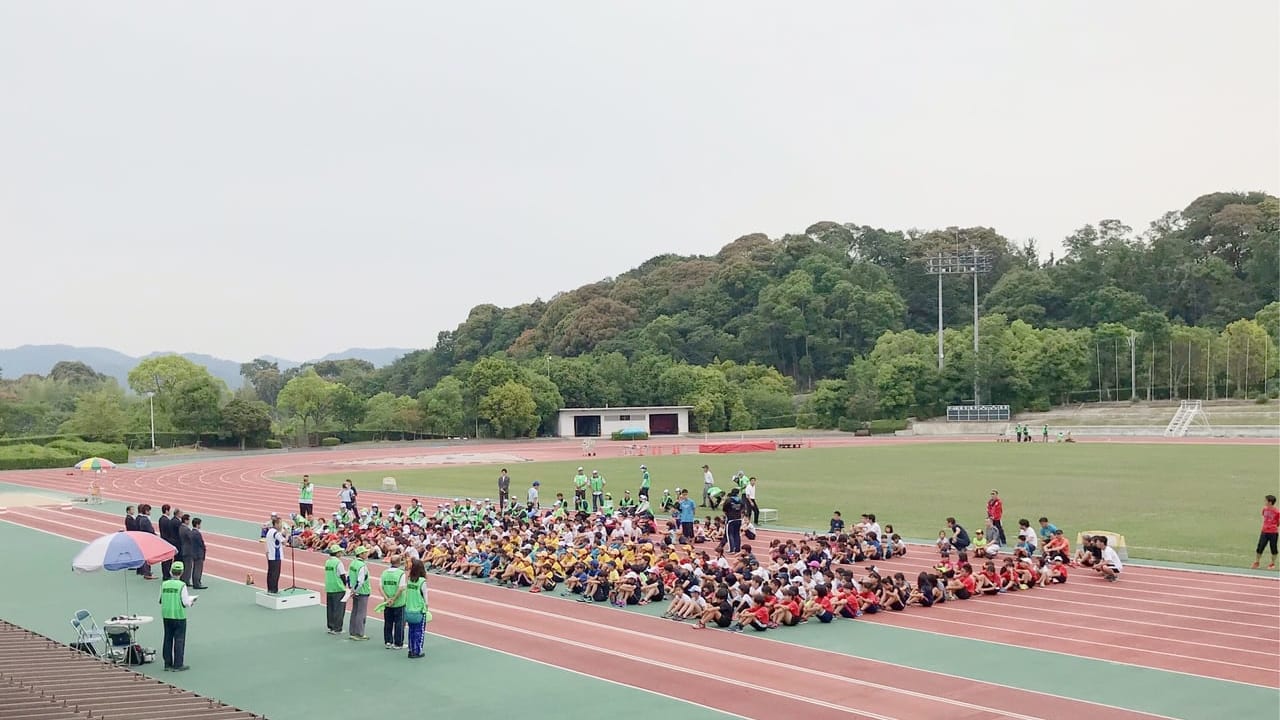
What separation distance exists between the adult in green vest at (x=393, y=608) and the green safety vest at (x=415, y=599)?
579 mm

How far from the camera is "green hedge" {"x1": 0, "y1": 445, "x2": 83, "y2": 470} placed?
59.8 metres

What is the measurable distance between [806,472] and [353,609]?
30.9 metres

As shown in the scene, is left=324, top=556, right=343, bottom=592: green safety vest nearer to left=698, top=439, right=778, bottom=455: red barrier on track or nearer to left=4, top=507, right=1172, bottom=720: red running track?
left=4, top=507, right=1172, bottom=720: red running track

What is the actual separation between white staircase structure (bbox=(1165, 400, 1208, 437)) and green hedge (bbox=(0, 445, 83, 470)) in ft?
226

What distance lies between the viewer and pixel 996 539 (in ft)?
71.8

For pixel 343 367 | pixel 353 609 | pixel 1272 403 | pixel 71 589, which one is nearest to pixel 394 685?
pixel 353 609

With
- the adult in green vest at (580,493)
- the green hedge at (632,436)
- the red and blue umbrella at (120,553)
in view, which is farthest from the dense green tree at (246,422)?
the red and blue umbrella at (120,553)

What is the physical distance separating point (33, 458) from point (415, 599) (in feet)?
187

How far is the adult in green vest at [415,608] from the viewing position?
13.6 meters

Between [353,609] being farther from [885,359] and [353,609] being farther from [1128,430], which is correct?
[885,359]

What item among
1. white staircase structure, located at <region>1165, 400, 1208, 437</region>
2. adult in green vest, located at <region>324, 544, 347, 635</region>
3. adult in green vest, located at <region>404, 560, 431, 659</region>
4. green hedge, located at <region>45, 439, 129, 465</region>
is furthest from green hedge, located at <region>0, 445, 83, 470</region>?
white staircase structure, located at <region>1165, 400, 1208, 437</region>

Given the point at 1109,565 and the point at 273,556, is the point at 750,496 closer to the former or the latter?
the point at 1109,565

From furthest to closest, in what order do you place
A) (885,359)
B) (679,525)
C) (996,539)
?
(885,359)
(679,525)
(996,539)

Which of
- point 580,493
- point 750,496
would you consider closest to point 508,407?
point 580,493
